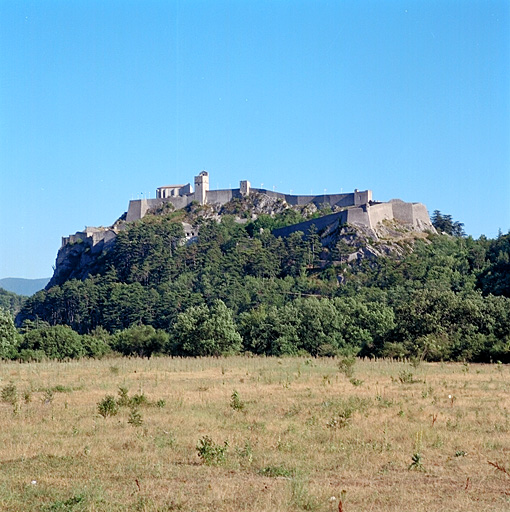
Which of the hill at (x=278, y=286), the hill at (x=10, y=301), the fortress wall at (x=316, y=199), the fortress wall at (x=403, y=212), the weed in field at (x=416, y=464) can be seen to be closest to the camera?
the weed in field at (x=416, y=464)

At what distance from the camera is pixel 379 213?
85.5m

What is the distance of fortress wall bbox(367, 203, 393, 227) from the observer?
3287 inches

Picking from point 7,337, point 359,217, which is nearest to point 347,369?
point 7,337

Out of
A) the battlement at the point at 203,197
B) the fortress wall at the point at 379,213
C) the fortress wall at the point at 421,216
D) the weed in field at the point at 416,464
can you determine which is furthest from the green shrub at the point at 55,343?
the battlement at the point at 203,197

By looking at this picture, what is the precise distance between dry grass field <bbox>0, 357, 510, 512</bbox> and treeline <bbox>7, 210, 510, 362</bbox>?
15.5 metres

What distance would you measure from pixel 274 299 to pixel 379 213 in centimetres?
2127

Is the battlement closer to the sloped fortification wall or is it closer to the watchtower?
the watchtower

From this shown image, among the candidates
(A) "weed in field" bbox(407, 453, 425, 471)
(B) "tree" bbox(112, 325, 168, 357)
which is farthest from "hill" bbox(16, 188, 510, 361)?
(A) "weed in field" bbox(407, 453, 425, 471)

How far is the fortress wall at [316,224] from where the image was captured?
86.4 meters

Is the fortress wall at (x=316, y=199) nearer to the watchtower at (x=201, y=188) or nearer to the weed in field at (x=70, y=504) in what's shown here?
A: the watchtower at (x=201, y=188)

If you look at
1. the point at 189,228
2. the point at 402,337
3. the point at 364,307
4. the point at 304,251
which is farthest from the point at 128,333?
the point at 189,228

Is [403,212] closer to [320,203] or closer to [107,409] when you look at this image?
[320,203]

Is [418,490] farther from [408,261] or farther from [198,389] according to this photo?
[408,261]

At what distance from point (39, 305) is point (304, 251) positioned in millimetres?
31325
